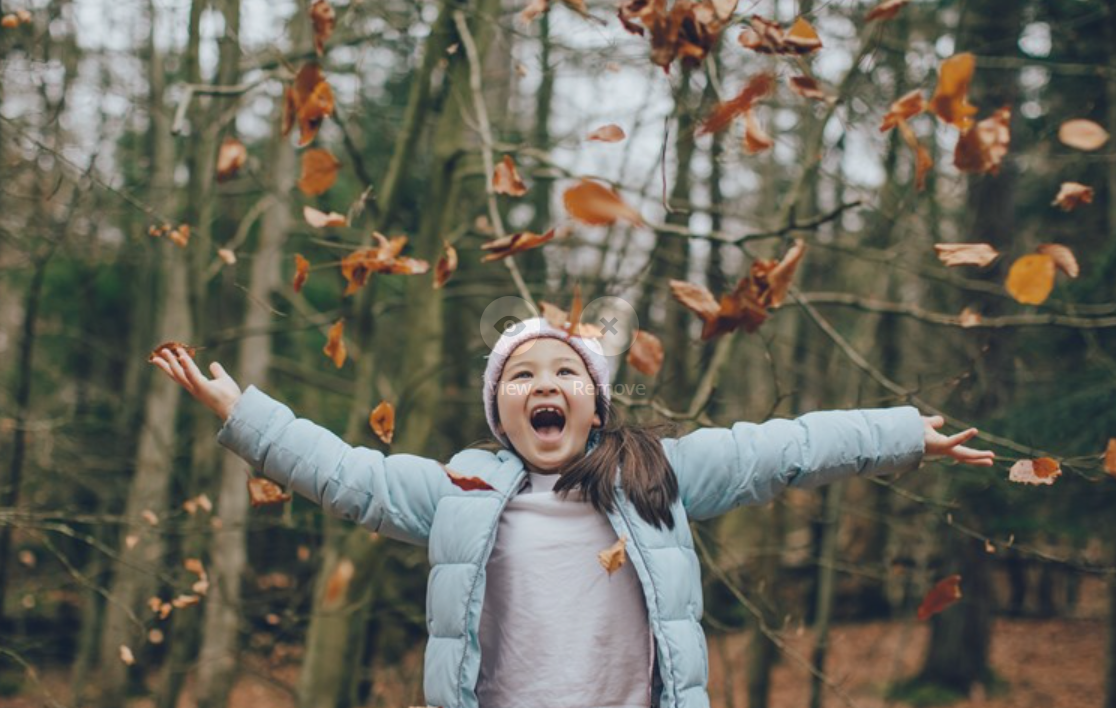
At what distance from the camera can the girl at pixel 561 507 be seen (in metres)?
2.40

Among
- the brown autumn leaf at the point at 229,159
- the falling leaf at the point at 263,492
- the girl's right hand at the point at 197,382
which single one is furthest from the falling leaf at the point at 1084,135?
the falling leaf at the point at 263,492

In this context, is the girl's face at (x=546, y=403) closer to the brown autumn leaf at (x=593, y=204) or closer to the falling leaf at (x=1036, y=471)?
the brown autumn leaf at (x=593, y=204)

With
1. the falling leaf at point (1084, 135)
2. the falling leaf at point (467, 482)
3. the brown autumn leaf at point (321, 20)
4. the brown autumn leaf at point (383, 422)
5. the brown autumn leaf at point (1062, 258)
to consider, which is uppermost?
the brown autumn leaf at point (321, 20)

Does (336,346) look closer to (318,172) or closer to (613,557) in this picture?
(318,172)

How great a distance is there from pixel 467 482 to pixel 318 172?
3.29 ft

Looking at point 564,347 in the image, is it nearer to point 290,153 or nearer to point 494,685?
point 494,685

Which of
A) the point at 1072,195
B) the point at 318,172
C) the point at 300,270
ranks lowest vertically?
the point at 300,270

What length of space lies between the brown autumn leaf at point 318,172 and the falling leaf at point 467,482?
2.95ft

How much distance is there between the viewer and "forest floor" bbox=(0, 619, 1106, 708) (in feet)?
31.8

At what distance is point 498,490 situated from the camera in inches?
100.0

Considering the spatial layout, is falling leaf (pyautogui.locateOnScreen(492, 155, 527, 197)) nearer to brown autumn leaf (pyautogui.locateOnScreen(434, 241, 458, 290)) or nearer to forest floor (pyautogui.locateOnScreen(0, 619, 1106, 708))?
brown autumn leaf (pyautogui.locateOnScreen(434, 241, 458, 290))

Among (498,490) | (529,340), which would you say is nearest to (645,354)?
(529,340)

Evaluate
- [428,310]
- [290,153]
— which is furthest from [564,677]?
[290,153]

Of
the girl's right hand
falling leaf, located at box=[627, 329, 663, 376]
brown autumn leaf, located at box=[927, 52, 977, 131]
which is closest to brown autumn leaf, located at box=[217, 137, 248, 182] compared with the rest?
the girl's right hand
